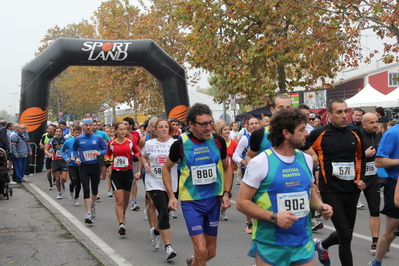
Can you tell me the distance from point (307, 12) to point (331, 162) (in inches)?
438

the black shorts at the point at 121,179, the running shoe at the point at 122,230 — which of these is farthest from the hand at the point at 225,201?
the black shorts at the point at 121,179

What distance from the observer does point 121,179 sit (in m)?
8.37

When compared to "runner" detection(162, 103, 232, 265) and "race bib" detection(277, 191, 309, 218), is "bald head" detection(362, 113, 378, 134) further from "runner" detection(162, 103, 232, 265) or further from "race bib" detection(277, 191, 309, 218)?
"race bib" detection(277, 191, 309, 218)

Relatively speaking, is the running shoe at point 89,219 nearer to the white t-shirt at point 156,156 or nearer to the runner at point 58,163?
the white t-shirt at point 156,156

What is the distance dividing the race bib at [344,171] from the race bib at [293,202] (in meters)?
1.79

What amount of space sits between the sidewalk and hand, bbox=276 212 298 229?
11.6 feet

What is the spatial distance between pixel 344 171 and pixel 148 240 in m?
3.67

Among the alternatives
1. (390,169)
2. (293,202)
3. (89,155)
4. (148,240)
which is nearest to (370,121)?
(390,169)

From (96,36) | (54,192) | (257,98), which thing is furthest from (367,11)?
(96,36)

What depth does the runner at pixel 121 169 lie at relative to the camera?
818 centimetres

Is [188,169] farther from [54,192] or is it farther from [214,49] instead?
[214,49]

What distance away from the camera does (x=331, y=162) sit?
5.36 m

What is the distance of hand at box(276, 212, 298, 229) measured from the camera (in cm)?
338

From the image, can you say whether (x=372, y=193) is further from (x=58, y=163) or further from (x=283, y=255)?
(x=58, y=163)
